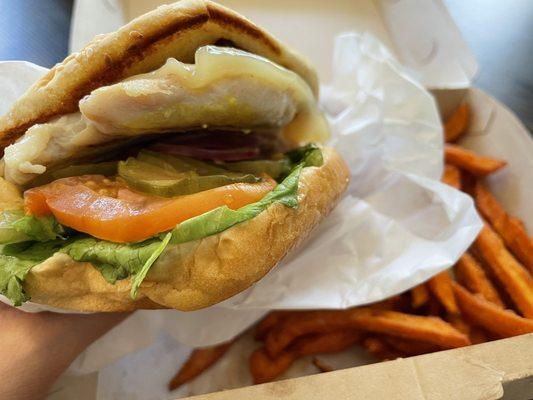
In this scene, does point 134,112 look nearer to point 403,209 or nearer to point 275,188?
point 275,188

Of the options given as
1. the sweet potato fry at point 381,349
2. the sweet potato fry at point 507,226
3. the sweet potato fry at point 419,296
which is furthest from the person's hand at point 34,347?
the sweet potato fry at point 507,226

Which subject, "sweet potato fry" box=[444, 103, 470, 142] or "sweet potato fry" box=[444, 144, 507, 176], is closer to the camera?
"sweet potato fry" box=[444, 144, 507, 176]

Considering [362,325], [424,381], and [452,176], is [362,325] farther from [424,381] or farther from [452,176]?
[452,176]

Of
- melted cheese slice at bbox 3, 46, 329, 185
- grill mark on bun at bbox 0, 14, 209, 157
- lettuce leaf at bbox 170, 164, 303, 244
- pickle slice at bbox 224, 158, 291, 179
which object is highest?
grill mark on bun at bbox 0, 14, 209, 157

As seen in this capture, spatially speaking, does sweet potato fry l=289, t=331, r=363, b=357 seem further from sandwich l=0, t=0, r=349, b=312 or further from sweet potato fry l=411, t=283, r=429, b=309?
sandwich l=0, t=0, r=349, b=312

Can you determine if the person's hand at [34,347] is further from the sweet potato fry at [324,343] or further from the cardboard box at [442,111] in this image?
the sweet potato fry at [324,343]

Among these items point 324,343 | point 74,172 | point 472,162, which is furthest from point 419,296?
point 74,172

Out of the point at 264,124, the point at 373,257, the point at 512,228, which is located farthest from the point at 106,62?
the point at 512,228

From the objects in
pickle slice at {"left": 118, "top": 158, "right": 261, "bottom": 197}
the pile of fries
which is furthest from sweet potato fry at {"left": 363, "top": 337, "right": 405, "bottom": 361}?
pickle slice at {"left": 118, "top": 158, "right": 261, "bottom": 197}

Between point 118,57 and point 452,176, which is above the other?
point 118,57
